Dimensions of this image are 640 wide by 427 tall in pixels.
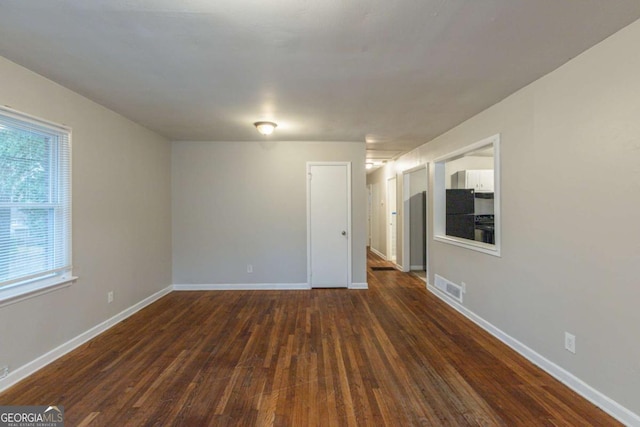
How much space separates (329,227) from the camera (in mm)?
4602

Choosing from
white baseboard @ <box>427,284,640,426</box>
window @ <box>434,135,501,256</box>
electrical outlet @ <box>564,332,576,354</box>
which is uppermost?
window @ <box>434,135,501,256</box>

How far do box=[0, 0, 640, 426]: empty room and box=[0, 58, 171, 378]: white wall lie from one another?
0.02 meters

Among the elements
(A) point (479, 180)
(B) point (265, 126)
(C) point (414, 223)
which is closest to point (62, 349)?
(B) point (265, 126)

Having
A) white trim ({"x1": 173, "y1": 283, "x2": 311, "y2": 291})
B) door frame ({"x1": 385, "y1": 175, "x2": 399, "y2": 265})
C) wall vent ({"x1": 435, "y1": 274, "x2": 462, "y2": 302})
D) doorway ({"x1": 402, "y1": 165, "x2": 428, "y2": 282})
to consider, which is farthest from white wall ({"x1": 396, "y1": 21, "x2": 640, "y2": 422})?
door frame ({"x1": 385, "y1": 175, "x2": 399, "y2": 265})

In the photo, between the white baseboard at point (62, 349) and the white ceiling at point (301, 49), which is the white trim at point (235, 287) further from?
the white ceiling at point (301, 49)

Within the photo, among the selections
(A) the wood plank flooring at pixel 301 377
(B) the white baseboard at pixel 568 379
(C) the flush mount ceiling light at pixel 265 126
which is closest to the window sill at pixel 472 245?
(B) the white baseboard at pixel 568 379

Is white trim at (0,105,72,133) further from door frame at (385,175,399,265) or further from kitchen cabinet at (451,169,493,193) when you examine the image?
door frame at (385,175,399,265)

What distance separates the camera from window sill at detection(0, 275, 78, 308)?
81.7 inches

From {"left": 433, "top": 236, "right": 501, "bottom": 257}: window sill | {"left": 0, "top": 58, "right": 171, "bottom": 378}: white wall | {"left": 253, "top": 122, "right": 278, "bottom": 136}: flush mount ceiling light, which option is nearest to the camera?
{"left": 0, "top": 58, "right": 171, "bottom": 378}: white wall

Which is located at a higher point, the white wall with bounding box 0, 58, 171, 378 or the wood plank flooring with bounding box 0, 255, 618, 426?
the white wall with bounding box 0, 58, 171, 378

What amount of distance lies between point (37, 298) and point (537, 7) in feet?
13.2

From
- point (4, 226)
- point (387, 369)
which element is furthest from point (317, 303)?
point (4, 226)

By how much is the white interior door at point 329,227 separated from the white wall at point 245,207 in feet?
0.38

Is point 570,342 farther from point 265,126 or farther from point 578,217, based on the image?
point 265,126
